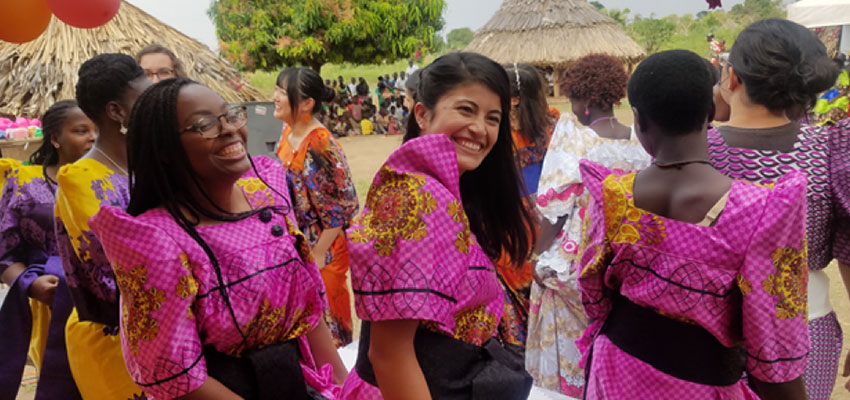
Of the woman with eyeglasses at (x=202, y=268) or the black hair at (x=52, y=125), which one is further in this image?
the black hair at (x=52, y=125)

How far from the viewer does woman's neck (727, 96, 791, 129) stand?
213 cm

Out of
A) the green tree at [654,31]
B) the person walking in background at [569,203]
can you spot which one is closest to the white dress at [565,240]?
the person walking in background at [569,203]

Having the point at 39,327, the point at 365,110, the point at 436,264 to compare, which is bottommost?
the point at 365,110

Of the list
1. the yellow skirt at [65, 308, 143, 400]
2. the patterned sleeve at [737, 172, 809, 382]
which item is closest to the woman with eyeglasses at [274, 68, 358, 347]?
the yellow skirt at [65, 308, 143, 400]

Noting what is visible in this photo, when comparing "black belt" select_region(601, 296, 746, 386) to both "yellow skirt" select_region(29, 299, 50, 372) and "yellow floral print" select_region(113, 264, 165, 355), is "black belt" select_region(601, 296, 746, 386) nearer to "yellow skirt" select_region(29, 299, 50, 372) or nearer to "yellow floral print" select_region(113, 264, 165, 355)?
"yellow floral print" select_region(113, 264, 165, 355)

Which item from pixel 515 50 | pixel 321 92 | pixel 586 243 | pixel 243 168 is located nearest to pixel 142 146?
pixel 243 168

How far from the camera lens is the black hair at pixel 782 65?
207 cm

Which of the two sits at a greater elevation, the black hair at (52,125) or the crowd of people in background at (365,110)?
the black hair at (52,125)

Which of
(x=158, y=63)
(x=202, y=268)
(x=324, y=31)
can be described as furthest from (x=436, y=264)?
(x=324, y=31)

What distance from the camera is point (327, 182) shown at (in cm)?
404

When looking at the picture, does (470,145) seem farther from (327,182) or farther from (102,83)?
(327,182)

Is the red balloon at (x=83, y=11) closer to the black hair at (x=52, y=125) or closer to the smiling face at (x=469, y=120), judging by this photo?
the black hair at (x=52, y=125)

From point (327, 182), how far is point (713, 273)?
275cm

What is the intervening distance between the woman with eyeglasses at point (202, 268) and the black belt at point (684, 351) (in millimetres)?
865
